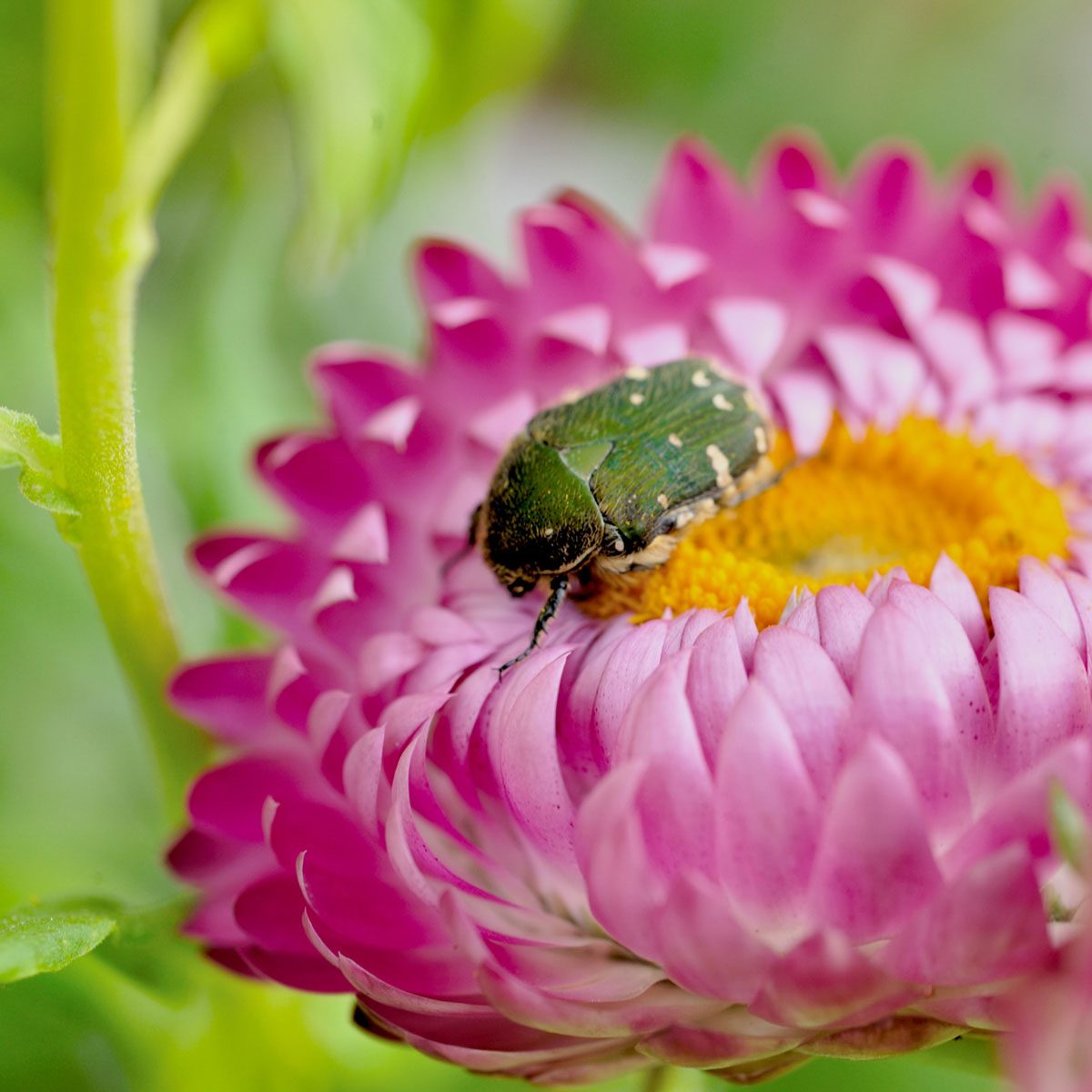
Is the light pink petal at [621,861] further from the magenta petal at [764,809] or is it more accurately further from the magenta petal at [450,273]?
Answer: the magenta petal at [450,273]

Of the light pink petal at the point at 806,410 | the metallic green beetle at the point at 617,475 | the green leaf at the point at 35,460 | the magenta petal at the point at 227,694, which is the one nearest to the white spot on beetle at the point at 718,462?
the metallic green beetle at the point at 617,475

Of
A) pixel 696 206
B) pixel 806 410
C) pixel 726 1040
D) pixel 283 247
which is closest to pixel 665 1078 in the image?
pixel 726 1040

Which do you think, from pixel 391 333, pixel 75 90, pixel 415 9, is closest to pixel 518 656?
pixel 75 90

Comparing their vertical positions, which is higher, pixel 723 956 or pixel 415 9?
pixel 415 9

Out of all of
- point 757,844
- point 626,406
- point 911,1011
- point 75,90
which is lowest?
point 911,1011

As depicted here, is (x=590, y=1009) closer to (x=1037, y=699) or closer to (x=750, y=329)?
(x=1037, y=699)

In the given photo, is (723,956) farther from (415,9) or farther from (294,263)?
(294,263)
